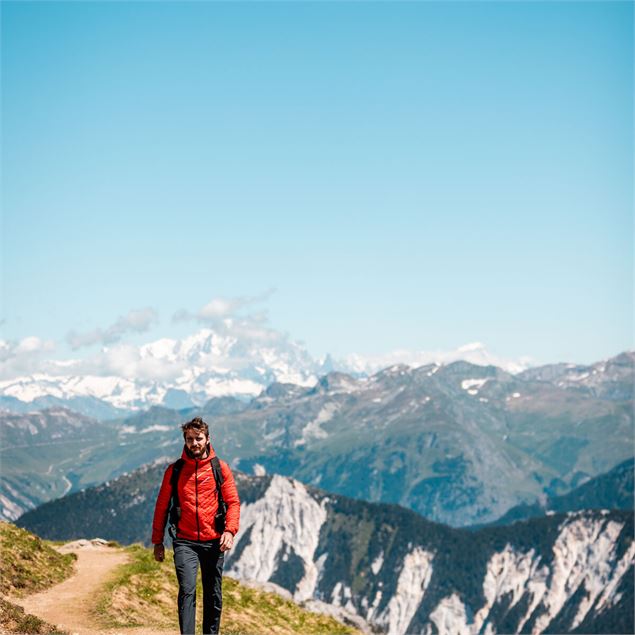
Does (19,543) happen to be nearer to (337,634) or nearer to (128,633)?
(128,633)

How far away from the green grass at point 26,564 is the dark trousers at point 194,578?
48.7 ft

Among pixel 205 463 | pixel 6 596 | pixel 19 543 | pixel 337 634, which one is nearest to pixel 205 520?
pixel 205 463

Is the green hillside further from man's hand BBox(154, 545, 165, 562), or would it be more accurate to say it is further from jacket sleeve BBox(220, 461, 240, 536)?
jacket sleeve BBox(220, 461, 240, 536)

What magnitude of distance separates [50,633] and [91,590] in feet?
35.4

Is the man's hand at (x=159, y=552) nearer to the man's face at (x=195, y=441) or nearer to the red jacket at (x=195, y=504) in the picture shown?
the red jacket at (x=195, y=504)

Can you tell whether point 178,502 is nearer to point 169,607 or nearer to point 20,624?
point 20,624

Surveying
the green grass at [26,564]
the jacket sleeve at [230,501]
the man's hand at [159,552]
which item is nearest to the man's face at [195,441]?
the jacket sleeve at [230,501]

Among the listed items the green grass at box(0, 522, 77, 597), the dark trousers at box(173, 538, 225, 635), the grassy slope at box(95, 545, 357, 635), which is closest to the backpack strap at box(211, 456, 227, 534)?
the dark trousers at box(173, 538, 225, 635)

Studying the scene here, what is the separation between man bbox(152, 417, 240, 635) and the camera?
2414 cm

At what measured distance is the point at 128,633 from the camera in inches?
1188

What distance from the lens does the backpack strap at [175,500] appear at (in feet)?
80.1

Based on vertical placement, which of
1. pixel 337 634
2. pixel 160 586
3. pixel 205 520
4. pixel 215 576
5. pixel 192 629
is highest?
pixel 205 520

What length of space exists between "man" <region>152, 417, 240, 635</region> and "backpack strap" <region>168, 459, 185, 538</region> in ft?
0.16

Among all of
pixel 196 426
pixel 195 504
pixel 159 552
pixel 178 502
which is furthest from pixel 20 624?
pixel 196 426
